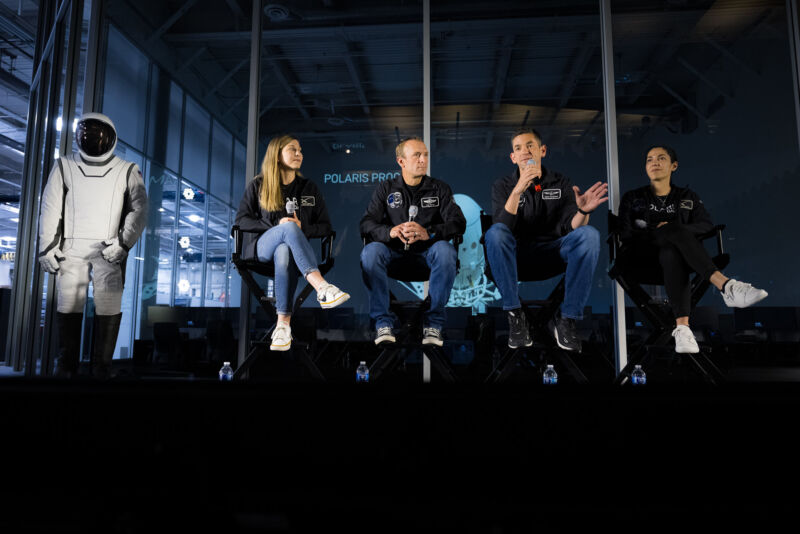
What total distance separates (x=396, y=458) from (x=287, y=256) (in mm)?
1802

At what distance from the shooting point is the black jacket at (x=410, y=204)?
9.71ft

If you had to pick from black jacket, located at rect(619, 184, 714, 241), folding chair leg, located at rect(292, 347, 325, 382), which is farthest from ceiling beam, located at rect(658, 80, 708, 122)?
folding chair leg, located at rect(292, 347, 325, 382)

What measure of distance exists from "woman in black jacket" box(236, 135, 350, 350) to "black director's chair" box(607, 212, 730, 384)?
1.54m

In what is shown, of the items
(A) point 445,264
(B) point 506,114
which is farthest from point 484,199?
(A) point 445,264

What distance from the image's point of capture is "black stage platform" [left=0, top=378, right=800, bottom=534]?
90 centimetres

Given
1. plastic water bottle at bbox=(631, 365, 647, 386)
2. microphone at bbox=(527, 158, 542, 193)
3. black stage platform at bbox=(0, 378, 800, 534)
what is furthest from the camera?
microphone at bbox=(527, 158, 542, 193)

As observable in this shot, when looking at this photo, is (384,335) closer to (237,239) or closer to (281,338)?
(281,338)

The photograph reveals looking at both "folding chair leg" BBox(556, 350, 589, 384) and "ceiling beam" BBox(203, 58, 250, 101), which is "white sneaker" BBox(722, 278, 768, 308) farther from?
"ceiling beam" BBox(203, 58, 250, 101)

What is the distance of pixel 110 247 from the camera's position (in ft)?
9.18

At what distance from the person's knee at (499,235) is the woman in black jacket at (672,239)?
66 centimetres

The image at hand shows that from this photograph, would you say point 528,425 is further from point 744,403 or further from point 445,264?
point 445,264

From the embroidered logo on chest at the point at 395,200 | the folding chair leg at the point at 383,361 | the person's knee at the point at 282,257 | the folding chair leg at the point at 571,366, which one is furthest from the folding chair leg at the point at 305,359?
the folding chair leg at the point at 571,366

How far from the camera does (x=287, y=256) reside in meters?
2.72

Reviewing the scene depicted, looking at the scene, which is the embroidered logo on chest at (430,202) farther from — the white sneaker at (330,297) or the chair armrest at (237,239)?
the chair armrest at (237,239)
